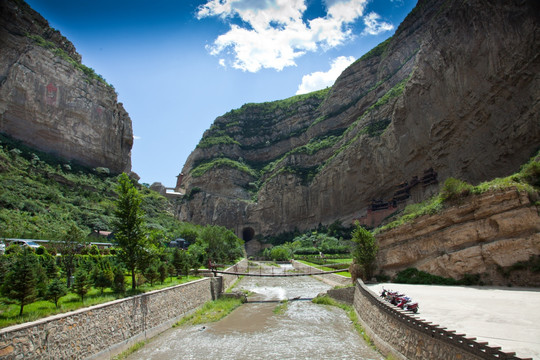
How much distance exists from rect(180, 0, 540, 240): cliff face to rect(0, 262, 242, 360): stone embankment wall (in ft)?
104

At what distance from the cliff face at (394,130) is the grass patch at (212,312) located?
28122 mm

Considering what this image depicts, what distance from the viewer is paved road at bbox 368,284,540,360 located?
18.8 ft

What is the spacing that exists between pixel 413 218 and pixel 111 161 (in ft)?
192

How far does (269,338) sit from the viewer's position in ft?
42.2

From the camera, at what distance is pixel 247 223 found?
243 ft

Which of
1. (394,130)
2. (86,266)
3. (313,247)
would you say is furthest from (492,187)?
(313,247)

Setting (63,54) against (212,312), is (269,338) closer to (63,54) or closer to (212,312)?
(212,312)

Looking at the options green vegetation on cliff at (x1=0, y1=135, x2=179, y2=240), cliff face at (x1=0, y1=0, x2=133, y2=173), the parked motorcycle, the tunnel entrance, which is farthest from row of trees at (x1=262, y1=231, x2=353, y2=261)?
cliff face at (x1=0, y1=0, x2=133, y2=173)

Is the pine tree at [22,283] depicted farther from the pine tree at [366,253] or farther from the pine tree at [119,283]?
the pine tree at [366,253]

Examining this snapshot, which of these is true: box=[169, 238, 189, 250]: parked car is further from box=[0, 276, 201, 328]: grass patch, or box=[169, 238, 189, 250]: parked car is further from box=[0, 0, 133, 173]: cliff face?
box=[0, 0, 133, 173]: cliff face

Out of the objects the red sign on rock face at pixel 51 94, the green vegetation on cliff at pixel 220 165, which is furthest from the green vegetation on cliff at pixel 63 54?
the green vegetation on cliff at pixel 220 165

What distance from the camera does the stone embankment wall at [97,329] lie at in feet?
23.8

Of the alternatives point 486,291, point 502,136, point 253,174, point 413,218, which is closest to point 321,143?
point 253,174

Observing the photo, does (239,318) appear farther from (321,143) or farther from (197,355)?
(321,143)
